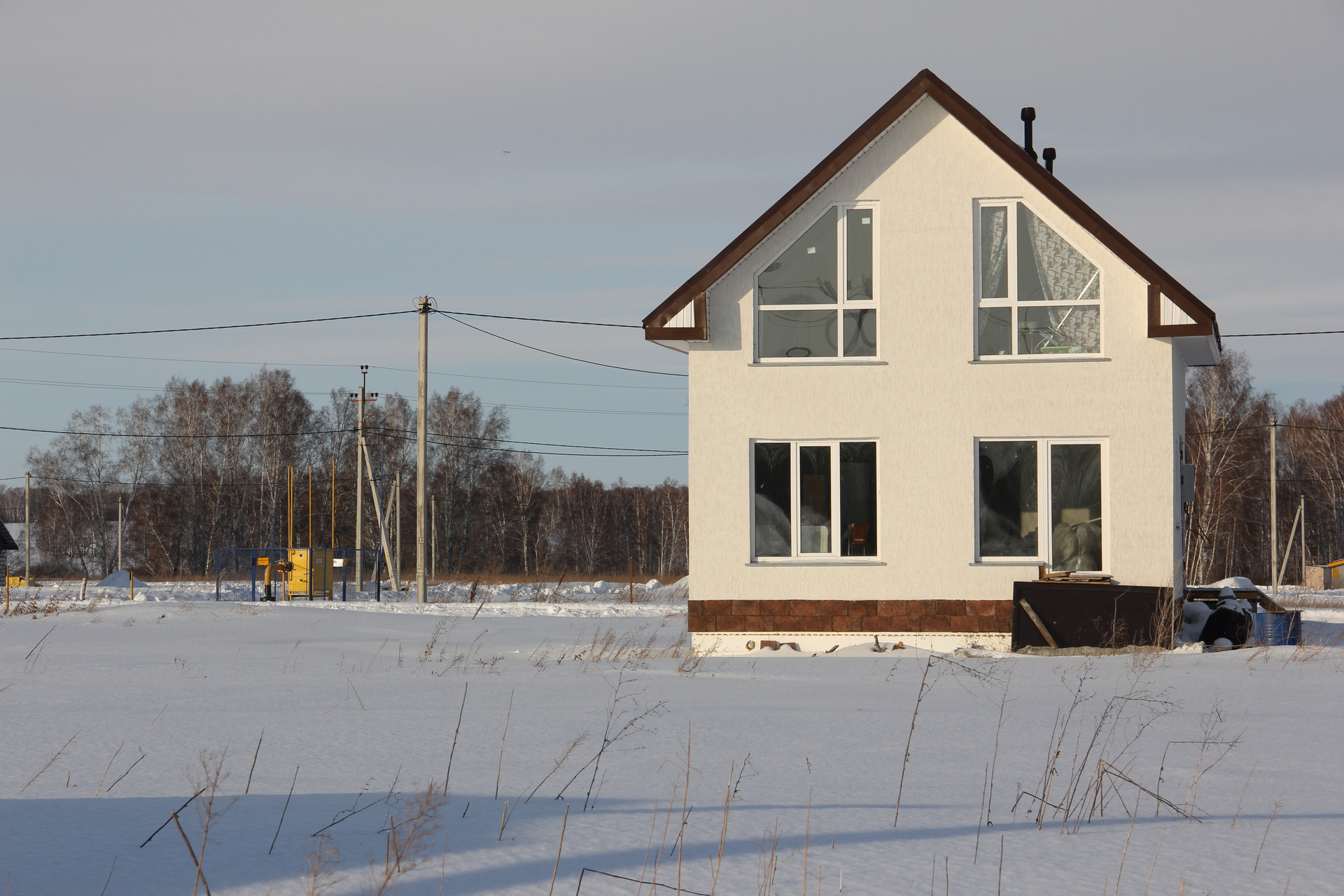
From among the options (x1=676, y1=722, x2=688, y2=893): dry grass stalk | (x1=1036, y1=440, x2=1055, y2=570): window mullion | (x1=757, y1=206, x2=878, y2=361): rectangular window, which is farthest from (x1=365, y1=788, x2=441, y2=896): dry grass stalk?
(x1=1036, y1=440, x2=1055, y2=570): window mullion

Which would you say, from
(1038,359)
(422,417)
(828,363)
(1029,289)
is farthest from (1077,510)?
(422,417)

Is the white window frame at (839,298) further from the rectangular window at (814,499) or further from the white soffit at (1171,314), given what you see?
the white soffit at (1171,314)

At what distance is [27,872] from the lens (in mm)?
3469

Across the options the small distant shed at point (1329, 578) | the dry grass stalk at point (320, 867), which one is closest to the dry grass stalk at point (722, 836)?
the dry grass stalk at point (320, 867)

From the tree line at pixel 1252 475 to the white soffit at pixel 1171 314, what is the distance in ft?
79.0

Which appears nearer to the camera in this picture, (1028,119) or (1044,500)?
(1044,500)

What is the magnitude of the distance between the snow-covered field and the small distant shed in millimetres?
40247

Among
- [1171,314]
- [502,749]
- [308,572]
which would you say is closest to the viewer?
[502,749]

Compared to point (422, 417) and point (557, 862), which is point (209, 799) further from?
point (422, 417)

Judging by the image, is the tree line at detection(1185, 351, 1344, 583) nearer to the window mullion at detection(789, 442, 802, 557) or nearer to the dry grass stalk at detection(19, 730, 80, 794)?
the window mullion at detection(789, 442, 802, 557)

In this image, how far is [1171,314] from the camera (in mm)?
12672

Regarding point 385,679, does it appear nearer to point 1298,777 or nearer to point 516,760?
point 516,760

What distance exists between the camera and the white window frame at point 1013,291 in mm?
13047

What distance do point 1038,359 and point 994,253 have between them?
1.34m
